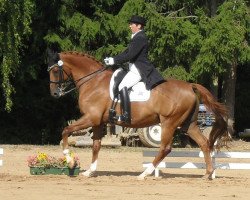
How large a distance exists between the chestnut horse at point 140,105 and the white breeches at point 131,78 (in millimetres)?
368

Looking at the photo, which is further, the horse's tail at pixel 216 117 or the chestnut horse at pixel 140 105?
the horse's tail at pixel 216 117

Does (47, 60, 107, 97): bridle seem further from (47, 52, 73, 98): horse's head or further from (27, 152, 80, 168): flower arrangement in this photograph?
(27, 152, 80, 168): flower arrangement

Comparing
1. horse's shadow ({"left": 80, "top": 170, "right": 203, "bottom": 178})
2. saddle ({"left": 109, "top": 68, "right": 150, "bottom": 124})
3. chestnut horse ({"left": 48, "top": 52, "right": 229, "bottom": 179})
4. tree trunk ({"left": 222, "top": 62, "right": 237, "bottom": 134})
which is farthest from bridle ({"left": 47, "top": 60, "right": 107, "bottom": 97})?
tree trunk ({"left": 222, "top": 62, "right": 237, "bottom": 134})

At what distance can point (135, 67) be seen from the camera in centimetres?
1481

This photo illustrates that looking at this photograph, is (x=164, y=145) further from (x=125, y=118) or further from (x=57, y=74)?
(x=57, y=74)

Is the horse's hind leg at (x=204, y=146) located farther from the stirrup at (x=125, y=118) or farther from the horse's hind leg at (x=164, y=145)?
the stirrup at (x=125, y=118)

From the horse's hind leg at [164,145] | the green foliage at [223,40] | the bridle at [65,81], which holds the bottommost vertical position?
→ the horse's hind leg at [164,145]

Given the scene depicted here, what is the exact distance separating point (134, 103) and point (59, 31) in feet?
41.8

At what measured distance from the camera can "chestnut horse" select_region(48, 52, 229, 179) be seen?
14.9 metres

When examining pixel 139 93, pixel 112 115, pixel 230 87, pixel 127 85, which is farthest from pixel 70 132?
pixel 230 87

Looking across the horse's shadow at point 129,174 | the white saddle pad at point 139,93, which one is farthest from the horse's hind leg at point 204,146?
the white saddle pad at point 139,93

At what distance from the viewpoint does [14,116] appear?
29406mm

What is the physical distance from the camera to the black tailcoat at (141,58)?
14688mm

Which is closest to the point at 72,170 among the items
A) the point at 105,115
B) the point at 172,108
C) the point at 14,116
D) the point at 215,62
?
the point at 105,115
